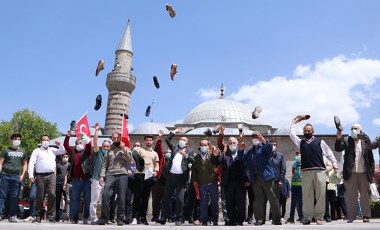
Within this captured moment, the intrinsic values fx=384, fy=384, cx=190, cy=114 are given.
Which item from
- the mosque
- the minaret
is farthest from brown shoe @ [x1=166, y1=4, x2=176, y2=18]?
the minaret

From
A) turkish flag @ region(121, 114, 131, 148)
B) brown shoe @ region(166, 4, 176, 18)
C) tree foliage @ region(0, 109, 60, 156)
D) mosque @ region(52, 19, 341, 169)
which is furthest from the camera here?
tree foliage @ region(0, 109, 60, 156)

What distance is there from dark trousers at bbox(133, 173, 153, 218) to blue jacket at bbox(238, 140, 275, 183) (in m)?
2.21

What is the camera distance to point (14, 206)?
7.93 meters

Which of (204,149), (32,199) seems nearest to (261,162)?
(204,149)

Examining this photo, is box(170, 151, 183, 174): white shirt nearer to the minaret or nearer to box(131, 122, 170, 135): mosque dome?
box(131, 122, 170, 135): mosque dome

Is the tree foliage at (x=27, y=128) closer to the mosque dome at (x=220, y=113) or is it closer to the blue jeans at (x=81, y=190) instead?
the mosque dome at (x=220, y=113)

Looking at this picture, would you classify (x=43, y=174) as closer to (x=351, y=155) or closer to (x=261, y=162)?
(x=261, y=162)

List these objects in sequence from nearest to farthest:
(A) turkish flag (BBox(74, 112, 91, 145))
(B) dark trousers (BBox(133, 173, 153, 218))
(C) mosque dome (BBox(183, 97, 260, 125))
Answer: (B) dark trousers (BBox(133, 173, 153, 218))
(A) turkish flag (BBox(74, 112, 91, 145))
(C) mosque dome (BBox(183, 97, 260, 125))

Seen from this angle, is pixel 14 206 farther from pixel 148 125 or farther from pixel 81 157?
pixel 148 125

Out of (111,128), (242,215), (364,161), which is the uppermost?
(111,128)

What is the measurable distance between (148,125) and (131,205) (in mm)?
31549

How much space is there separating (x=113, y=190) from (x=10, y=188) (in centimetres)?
229

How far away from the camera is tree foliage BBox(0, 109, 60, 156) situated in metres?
44.4

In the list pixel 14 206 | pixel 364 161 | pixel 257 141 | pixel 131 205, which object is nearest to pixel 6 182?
pixel 14 206
